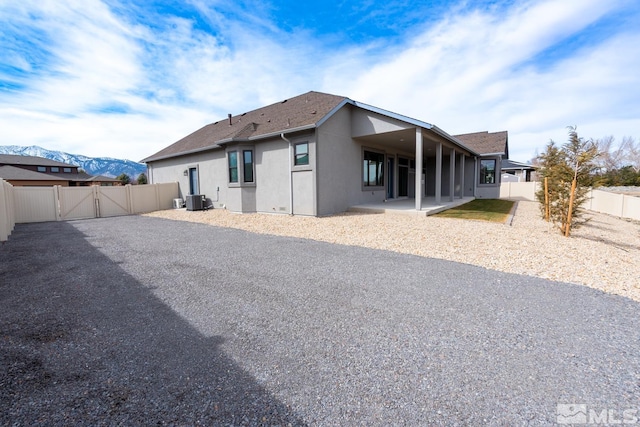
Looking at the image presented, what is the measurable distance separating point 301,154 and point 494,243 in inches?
308

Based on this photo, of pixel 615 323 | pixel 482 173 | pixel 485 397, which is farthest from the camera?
pixel 482 173

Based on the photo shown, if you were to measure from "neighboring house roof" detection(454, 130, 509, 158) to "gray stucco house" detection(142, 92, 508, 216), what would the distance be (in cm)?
610

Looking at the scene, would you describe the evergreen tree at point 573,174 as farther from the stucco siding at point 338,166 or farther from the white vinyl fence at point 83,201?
the white vinyl fence at point 83,201

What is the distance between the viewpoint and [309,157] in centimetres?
1145

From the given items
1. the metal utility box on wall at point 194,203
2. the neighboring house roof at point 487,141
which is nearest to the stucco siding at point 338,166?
the metal utility box on wall at point 194,203

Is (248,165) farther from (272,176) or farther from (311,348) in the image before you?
(311,348)

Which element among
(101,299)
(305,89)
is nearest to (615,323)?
(101,299)

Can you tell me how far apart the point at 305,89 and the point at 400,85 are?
19.3 feet

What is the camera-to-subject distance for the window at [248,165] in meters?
13.5

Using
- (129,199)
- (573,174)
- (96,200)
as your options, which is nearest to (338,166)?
(573,174)

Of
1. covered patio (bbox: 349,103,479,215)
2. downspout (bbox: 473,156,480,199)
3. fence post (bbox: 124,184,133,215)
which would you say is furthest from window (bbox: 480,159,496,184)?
fence post (bbox: 124,184,133,215)

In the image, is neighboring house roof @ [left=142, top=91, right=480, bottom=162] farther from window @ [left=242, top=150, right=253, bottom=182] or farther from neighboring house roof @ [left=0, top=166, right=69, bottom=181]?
neighboring house roof @ [left=0, top=166, right=69, bottom=181]

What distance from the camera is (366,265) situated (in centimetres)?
517

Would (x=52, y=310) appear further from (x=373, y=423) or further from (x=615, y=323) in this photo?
(x=615, y=323)
